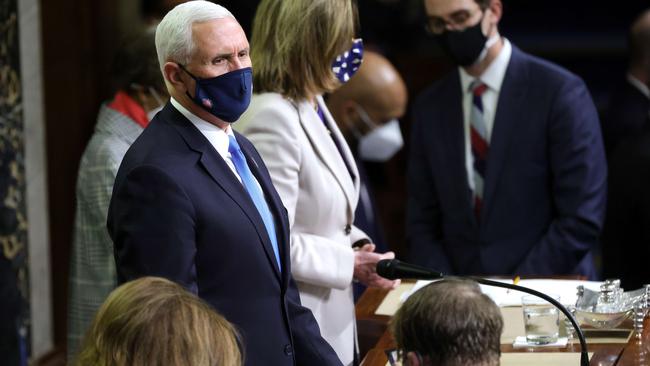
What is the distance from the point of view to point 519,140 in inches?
153

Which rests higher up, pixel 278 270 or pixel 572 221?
pixel 278 270

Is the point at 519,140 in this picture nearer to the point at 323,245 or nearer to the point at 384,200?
the point at 323,245

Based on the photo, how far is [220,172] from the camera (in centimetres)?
252

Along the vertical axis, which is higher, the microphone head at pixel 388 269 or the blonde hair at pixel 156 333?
the blonde hair at pixel 156 333

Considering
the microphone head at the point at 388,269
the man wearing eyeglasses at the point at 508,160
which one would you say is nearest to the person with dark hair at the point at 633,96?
the man wearing eyeglasses at the point at 508,160

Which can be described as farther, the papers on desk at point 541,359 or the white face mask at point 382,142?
the white face mask at point 382,142

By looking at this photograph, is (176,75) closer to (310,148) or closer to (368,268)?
(310,148)

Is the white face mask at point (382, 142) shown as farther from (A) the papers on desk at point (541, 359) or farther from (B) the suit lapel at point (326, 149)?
(A) the papers on desk at point (541, 359)

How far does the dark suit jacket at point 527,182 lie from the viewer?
3.80 m

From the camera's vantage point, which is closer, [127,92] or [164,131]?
[164,131]

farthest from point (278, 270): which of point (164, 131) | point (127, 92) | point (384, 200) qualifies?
point (384, 200)

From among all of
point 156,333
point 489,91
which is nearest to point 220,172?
point 156,333

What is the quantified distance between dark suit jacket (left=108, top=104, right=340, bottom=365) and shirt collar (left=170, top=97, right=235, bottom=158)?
14 millimetres

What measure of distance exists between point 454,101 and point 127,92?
106 centimetres
